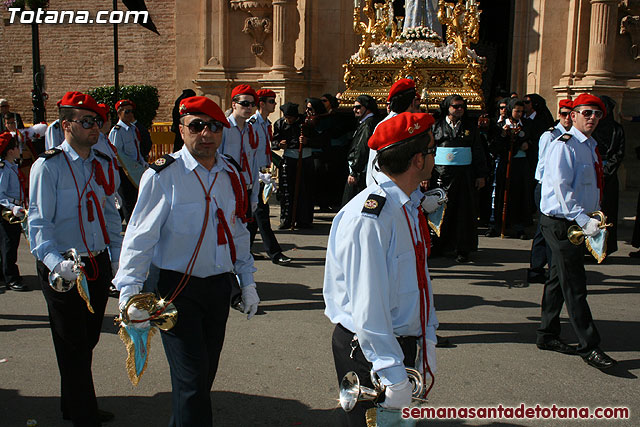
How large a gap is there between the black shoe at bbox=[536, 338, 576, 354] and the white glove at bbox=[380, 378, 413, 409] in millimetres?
3563

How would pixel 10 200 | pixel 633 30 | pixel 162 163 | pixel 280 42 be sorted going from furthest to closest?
pixel 280 42 → pixel 633 30 → pixel 10 200 → pixel 162 163

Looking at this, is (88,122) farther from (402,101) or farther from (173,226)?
(402,101)

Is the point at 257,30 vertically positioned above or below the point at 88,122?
above

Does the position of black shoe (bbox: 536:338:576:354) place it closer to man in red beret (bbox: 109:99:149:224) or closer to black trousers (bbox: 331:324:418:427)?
black trousers (bbox: 331:324:418:427)

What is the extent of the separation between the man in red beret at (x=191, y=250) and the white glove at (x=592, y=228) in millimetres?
2744

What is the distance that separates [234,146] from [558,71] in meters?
8.90

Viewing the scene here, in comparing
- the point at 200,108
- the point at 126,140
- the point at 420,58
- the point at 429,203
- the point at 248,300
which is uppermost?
the point at 420,58

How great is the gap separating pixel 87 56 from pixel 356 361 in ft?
66.2

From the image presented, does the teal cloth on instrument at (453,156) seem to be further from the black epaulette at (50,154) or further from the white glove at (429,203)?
the black epaulette at (50,154)

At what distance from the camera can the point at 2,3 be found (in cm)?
2158

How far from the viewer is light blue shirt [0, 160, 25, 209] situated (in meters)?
7.76

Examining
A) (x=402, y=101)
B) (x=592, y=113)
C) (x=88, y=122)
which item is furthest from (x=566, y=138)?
(x=88, y=122)

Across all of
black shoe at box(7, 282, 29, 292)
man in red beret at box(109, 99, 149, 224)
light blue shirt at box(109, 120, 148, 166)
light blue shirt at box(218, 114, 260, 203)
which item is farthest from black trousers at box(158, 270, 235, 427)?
light blue shirt at box(109, 120, 148, 166)

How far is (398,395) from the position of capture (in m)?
2.70
